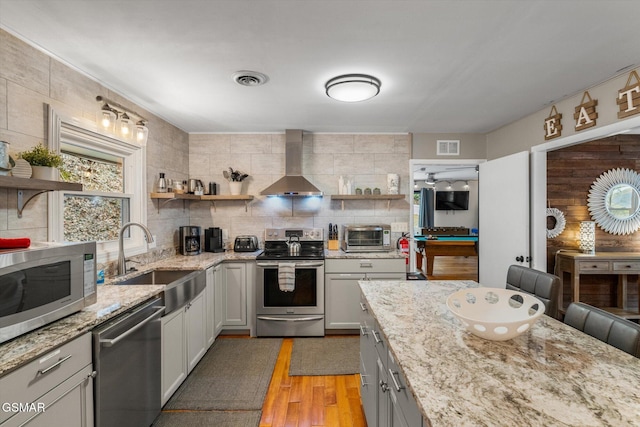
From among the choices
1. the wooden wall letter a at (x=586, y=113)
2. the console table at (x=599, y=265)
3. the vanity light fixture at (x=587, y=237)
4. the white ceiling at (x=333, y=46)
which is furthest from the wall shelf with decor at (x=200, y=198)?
the vanity light fixture at (x=587, y=237)

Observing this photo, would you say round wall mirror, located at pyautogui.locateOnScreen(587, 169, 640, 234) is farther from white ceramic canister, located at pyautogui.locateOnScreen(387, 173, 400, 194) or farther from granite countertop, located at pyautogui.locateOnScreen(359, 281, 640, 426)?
granite countertop, located at pyautogui.locateOnScreen(359, 281, 640, 426)

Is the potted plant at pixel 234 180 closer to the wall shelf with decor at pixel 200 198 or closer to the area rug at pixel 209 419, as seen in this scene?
the wall shelf with decor at pixel 200 198

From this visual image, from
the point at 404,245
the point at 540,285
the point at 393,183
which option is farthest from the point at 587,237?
the point at 540,285

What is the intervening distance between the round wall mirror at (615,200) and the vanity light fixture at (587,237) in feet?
0.92

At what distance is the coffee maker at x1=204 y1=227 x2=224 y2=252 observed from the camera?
3598 millimetres

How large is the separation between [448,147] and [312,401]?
11.3 feet

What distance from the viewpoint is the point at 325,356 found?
113 inches

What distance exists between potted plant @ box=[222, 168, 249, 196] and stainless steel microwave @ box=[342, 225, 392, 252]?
1.51 metres

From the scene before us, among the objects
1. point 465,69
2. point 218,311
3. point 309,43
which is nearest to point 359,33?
point 309,43

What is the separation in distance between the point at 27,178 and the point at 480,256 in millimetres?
4259

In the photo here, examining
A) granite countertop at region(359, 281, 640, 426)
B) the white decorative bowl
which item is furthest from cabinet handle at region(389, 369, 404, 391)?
the white decorative bowl

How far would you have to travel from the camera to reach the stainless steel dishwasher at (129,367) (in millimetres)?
1417

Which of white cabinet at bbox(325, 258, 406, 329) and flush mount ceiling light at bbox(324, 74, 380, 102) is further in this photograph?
white cabinet at bbox(325, 258, 406, 329)

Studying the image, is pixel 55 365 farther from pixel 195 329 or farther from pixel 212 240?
pixel 212 240
